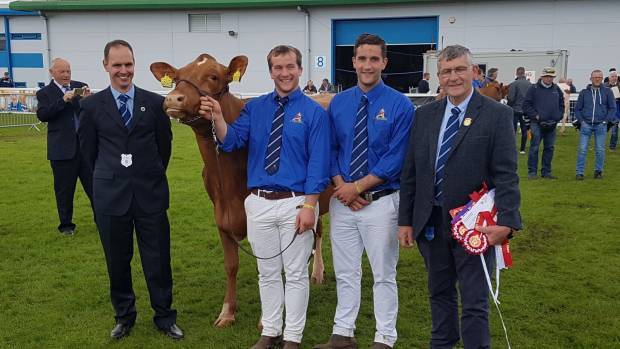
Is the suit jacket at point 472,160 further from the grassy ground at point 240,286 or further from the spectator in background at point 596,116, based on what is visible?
the spectator in background at point 596,116

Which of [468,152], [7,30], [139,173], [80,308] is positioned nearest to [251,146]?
[139,173]

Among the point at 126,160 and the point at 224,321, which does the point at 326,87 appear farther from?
the point at 126,160

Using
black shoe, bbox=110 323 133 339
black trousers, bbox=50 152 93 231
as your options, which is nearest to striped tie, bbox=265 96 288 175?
black shoe, bbox=110 323 133 339

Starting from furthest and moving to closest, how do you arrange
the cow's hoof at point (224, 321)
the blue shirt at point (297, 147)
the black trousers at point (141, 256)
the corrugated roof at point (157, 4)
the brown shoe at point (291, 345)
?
the corrugated roof at point (157, 4) → the cow's hoof at point (224, 321) → the black trousers at point (141, 256) → the brown shoe at point (291, 345) → the blue shirt at point (297, 147)

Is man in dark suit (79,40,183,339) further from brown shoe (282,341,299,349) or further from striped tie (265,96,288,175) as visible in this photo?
brown shoe (282,341,299,349)

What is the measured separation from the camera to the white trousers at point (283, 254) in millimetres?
4160

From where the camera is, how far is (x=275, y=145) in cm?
417

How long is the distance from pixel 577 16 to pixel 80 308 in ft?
83.5

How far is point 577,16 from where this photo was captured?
82.9ft

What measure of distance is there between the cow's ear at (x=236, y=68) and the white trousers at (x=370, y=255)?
4.04 feet

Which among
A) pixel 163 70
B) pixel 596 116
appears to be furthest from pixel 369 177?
pixel 596 116

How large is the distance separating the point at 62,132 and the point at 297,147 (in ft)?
15.9

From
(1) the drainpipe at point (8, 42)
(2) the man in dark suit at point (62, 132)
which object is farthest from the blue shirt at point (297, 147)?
(1) the drainpipe at point (8, 42)

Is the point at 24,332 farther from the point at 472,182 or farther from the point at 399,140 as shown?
the point at 472,182
